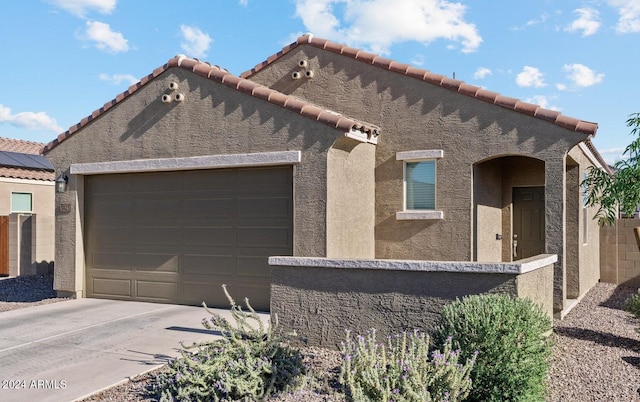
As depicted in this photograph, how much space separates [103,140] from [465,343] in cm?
Result: 894

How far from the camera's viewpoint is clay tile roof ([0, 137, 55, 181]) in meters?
21.7

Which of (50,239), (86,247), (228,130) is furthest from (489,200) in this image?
(50,239)

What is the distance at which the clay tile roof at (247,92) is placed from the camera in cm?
978

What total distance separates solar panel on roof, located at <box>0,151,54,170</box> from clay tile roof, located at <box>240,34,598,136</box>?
13.3 metres

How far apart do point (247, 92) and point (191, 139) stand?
1503 millimetres

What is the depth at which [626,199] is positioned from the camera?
29.8 feet

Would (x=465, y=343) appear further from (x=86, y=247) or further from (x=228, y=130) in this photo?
(x=86, y=247)

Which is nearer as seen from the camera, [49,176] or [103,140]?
[103,140]

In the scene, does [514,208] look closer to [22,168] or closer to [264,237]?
[264,237]

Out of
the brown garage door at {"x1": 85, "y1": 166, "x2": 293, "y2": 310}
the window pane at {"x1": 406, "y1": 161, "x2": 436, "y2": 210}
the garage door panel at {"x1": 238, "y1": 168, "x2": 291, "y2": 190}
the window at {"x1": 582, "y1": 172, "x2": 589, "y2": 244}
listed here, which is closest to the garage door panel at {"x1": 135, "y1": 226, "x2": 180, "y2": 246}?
the brown garage door at {"x1": 85, "y1": 166, "x2": 293, "y2": 310}

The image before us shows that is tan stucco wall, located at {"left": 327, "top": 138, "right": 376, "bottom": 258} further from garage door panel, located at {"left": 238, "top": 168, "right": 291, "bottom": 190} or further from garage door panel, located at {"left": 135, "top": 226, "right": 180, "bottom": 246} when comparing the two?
garage door panel, located at {"left": 135, "top": 226, "right": 180, "bottom": 246}

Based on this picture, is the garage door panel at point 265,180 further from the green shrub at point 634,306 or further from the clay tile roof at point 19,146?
the clay tile roof at point 19,146

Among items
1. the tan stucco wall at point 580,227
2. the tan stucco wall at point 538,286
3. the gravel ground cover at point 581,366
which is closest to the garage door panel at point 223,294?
the gravel ground cover at point 581,366

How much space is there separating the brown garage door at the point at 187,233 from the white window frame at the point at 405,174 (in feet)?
7.44
